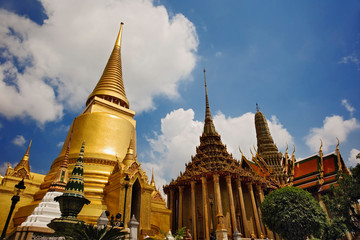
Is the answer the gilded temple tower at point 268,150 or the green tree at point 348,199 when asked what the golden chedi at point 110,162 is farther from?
the gilded temple tower at point 268,150

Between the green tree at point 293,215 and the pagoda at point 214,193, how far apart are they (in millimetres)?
3454

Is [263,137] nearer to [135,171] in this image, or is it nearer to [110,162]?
[110,162]

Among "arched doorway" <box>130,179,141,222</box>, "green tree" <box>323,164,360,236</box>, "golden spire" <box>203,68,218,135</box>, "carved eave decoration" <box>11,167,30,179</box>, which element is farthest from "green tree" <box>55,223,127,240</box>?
"golden spire" <box>203,68,218,135</box>

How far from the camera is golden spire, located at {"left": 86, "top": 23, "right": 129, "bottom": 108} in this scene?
22598 millimetres

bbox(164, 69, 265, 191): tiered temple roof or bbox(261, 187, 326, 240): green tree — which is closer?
bbox(261, 187, 326, 240): green tree

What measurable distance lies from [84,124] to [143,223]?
387 inches

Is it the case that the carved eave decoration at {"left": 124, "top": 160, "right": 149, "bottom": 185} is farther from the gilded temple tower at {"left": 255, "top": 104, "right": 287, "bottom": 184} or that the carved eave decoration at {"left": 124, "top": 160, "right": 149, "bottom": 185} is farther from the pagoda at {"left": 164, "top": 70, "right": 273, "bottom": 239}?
the gilded temple tower at {"left": 255, "top": 104, "right": 287, "bottom": 184}

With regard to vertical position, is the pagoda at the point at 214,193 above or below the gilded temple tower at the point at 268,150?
below

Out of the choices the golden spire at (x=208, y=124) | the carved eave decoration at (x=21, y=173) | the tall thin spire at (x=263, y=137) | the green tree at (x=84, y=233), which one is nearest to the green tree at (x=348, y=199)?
→ the golden spire at (x=208, y=124)

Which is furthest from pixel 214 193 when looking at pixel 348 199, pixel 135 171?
pixel 348 199

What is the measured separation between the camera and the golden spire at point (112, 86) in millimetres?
22598

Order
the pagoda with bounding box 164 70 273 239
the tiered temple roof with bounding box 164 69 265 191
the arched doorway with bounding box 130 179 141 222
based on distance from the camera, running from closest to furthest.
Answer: the arched doorway with bounding box 130 179 141 222 → the pagoda with bounding box 164 70 273 239 → the tiered temple roof with bounding box 164 69 265 191

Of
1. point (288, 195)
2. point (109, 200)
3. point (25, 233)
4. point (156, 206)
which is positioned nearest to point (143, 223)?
point (109, 200)

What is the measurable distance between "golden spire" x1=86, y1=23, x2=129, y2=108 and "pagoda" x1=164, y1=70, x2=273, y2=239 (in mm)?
9045
